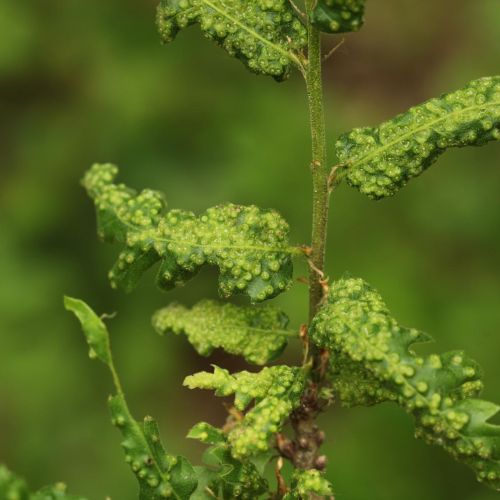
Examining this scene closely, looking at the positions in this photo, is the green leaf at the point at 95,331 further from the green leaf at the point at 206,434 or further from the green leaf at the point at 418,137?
the green leaf at the point at 418,137

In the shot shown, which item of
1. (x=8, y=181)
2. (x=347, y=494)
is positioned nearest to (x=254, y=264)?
(x=347, y=494)

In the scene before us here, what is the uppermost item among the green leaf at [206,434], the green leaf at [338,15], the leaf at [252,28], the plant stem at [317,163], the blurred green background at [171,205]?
the blurred green background at [171,205]

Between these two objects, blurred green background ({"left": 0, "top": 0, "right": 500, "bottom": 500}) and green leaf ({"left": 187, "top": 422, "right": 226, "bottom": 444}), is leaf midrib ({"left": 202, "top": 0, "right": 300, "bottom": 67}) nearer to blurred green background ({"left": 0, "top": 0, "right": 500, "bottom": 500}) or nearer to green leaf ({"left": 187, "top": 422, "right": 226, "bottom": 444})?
green leaf ({"left": 187, "top": 422, "right": 226, "bottom": 444})

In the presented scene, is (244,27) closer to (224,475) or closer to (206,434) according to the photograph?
(206,434)

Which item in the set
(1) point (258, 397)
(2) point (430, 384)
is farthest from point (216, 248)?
(2) point (430, 384)

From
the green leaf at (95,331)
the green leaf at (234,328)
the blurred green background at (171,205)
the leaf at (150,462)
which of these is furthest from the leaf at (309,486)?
the blurred green background at (171,205)

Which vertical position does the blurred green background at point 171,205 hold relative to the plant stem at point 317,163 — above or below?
above
